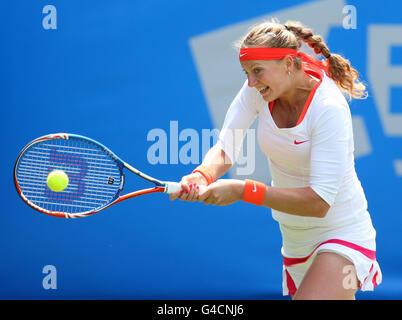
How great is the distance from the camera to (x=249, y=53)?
2162 mm

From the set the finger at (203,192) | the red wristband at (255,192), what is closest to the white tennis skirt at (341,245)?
the red wristband at (255,192)

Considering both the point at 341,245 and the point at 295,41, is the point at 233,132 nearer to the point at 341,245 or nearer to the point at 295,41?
the point at 295,41

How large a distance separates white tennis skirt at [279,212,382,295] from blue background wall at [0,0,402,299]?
1.08m

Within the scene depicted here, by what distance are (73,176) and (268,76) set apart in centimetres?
112

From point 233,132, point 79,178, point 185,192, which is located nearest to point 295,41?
point 233,132

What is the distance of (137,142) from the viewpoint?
3.44 m

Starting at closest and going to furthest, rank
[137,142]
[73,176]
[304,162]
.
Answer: [304,162] → [73,176] → [137,142]

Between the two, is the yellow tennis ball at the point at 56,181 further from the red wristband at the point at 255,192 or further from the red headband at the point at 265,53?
the red headband at the point at 265,53

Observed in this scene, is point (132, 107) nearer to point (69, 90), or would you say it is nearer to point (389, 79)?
point (69, 90)

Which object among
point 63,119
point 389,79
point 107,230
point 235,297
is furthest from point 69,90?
point 389,79

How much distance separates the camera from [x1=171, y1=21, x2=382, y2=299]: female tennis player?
213 cm

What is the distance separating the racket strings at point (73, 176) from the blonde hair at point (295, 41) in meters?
0.70

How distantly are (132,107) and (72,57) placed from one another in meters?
0.43

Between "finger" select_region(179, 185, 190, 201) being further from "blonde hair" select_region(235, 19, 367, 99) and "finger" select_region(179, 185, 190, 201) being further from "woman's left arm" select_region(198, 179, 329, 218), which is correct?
"blonde hair" select_region(235, 19, 367, 99)
